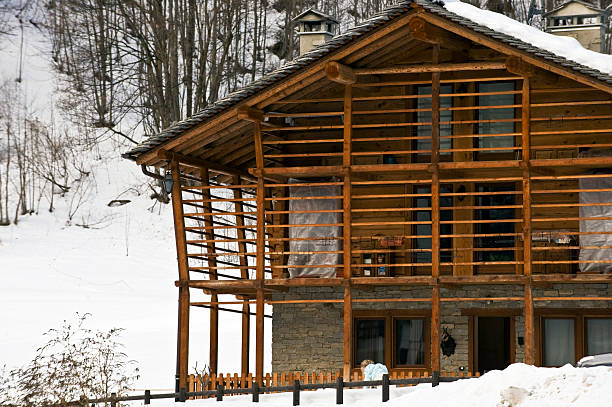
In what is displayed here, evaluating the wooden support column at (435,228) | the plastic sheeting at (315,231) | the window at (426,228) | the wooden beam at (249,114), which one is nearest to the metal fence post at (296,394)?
the wooden support column at (435,228)

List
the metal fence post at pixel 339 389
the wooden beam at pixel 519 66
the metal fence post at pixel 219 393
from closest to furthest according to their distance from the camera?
1. the metal fence post at pixel 339 389
2. the wooden beam at pixel 519 66
3. the metal fence post at pixel 219 393

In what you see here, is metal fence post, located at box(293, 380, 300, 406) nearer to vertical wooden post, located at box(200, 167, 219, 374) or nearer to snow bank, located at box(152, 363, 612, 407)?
snow bank, located at box(152, 363, 612, 407)

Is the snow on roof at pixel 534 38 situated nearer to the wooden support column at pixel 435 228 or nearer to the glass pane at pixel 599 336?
the wooden support column at pixel 435 228

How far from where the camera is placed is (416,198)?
25.6m

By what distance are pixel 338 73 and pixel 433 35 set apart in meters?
2.03

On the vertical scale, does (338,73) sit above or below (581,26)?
below

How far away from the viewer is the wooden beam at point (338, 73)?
22.7 m

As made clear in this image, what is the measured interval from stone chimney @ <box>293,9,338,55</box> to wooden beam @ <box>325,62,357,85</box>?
21.7ft

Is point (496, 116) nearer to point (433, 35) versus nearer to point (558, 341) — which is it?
point (433, 35)

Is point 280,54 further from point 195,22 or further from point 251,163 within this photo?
point 251,163

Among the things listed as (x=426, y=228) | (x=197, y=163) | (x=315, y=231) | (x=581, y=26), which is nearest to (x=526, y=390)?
(x=426, y=228)

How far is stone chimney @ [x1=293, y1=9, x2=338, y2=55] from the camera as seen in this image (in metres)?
29.5

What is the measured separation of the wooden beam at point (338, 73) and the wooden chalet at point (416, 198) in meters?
0.04

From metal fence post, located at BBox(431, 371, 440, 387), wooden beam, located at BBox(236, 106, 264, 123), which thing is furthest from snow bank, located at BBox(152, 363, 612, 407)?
wooden beam, located at BBox(236, 106, 264, 123)
